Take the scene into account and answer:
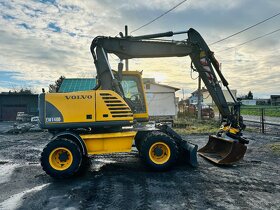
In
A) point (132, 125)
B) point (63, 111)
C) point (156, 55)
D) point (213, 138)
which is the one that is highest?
point (156, 55)

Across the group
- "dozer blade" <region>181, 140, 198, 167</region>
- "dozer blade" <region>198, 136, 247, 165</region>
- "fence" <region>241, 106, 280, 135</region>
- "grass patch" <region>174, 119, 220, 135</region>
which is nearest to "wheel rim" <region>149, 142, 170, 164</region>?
"dozer blade" <region>181, 140, 198, 167</region>

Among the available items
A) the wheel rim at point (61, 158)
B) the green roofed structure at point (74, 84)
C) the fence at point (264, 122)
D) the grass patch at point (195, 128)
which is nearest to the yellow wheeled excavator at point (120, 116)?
the wheel rim at point (61, 158)

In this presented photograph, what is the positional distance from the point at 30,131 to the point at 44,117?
12930mm

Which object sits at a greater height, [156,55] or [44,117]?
[156,55]

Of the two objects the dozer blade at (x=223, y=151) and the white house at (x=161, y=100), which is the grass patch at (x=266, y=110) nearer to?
the dozer blade at (x=223, y=151)

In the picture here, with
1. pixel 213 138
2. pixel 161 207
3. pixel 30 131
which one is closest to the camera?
pixel 161 207

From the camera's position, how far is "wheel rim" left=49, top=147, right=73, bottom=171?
6340 millimetres

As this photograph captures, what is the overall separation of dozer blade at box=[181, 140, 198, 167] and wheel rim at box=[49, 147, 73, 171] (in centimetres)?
324

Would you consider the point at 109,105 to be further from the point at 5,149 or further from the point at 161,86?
the point at 161,86

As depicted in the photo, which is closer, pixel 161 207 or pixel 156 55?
pixel 161 207

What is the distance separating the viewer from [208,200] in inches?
189

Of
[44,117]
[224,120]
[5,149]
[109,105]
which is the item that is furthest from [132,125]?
[5,149]

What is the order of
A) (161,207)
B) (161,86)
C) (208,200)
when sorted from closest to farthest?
(161,207) < (208,200) < (161,86)

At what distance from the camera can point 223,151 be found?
8.13 metres
